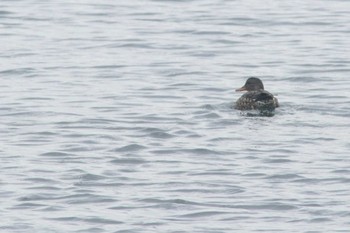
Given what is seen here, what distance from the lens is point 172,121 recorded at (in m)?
22.5

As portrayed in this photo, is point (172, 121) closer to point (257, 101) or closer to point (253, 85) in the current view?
point (257, 101)

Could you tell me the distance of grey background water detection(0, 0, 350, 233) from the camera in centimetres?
1700

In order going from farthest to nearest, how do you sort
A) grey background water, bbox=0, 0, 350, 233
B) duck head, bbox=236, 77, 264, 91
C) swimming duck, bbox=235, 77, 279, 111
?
duck head, bbox=236, 77, 264, 91 < swimming duck, bbox=235, 77, 279, 111 < grey background water, bbox=0, 0, 350, 233

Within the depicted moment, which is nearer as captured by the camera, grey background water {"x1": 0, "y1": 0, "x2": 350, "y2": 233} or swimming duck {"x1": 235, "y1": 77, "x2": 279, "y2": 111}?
grey background water {"x1": 0, "y1": 0, "x2": 350, "y2": 233}

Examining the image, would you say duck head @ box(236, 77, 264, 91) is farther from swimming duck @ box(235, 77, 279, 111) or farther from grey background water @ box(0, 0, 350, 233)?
swimming duck @ box(235, 77, 279, 111)

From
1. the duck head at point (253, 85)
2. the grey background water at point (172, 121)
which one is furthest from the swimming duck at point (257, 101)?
the duck head at point (253, 85)

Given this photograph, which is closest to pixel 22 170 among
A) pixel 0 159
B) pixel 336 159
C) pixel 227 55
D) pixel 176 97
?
pixel 0 159

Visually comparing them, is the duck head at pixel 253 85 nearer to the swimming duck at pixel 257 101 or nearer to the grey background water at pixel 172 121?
the grey background water at pixel 172 121

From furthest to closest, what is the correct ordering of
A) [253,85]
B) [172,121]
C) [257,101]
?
[253,85]
[257,101]
[172,121]

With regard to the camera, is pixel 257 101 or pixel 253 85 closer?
pixel 257 101

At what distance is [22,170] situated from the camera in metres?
19.0

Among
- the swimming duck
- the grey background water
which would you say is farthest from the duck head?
the swimming duck

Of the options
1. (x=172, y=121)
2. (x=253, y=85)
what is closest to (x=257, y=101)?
(x=253, y=85)

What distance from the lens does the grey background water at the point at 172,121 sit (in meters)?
17.0
